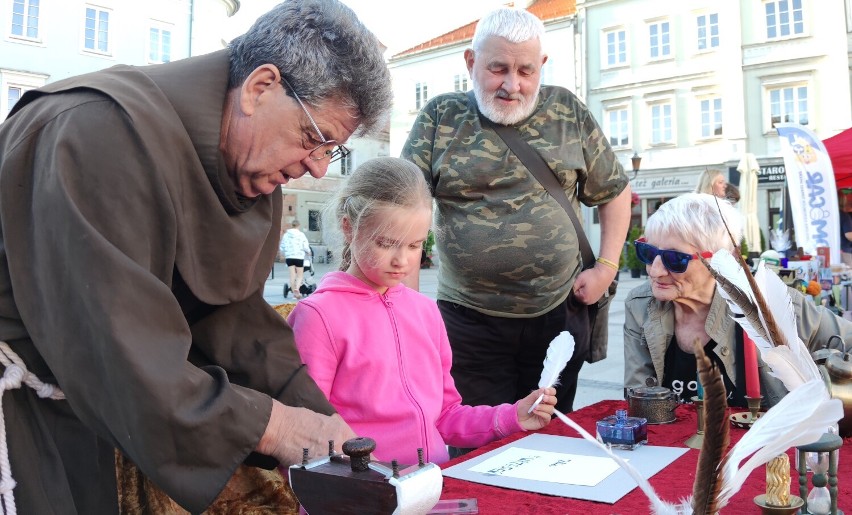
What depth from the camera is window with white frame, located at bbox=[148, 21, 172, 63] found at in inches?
955

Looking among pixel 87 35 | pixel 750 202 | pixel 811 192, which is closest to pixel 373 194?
pixel 811 192

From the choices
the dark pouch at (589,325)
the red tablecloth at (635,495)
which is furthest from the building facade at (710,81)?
the red tablecloth at (635,495)

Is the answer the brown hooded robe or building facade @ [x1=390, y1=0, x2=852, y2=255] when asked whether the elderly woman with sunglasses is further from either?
building facade @ [x1=390, y1=0, x2=852, y2=255]

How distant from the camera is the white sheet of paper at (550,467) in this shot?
137 cm

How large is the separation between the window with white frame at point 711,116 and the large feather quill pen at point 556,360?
22.0 meters

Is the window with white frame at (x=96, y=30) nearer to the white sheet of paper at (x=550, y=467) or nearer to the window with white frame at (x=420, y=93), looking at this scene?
the window with white frame at (x=420, y=93)

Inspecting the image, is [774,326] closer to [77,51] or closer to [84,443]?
[84,443]

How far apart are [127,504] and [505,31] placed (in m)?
1.89

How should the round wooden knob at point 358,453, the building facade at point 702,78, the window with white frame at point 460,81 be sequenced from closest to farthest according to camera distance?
1. the round wooden knob at point 358,453
2. the building facade at point 702,78
3. the window with white frame at point 460,81

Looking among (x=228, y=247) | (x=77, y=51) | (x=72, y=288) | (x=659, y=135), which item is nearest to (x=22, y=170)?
(x=72, y=288)

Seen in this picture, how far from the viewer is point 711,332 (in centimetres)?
236

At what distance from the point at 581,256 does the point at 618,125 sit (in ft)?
72.1

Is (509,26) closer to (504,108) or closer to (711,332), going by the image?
(504,108)

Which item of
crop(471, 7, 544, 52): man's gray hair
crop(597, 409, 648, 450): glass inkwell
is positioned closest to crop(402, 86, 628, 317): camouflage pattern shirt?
crop(471, 7, 544, 52): man's gray hair
